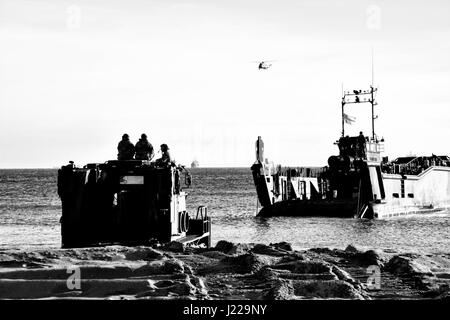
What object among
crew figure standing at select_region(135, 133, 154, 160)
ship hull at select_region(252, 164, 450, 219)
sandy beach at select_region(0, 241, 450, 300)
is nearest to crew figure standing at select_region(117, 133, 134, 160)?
crew figure standing at select_region(135, 133, 154, 160)

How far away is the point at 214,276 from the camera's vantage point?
14.1 metres

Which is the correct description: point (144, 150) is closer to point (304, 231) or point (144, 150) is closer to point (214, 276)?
point (214, 276)

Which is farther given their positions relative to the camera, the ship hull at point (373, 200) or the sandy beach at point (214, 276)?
the ship hull at point (373, 200)

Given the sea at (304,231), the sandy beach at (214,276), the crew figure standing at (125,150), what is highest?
the crew figure standing at (125,150)

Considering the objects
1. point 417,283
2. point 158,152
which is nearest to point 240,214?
point 158,152

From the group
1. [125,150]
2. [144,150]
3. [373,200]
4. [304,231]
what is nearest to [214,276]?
[144,150]

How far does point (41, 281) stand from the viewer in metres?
12.7

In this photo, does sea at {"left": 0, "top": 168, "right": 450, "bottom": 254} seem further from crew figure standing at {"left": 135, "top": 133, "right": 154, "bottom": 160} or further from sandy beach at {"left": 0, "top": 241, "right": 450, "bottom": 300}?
sandy beach at {"left": 0, "top": 241, "right": 450, "bottom": 300}

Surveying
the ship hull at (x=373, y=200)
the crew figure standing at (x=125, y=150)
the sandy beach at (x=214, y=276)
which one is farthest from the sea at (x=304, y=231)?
the sandy beach at (x=214, y=276)

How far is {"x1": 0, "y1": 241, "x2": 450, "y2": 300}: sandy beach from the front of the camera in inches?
480

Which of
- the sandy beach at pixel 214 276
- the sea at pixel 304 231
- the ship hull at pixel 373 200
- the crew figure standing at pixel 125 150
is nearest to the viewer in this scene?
the sandy beach at pixel 214 276

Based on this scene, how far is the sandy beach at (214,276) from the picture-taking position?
1220cm

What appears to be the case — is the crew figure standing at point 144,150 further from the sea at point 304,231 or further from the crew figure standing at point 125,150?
the sea at point 304,231
